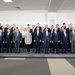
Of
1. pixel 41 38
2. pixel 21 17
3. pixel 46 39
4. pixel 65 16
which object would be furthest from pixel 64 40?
pixel 21 17

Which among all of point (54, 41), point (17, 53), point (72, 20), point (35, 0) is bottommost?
point (17, 53)

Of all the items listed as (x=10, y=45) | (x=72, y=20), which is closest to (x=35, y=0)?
(x=10, y=45)

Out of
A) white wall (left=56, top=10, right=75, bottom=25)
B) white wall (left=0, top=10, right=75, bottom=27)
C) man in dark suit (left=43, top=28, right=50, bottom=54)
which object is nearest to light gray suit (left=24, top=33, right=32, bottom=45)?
man in dark suit (left=43, top=28, right=50, bottom=54)

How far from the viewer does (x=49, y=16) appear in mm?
18906

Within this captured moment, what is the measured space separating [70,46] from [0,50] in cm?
525

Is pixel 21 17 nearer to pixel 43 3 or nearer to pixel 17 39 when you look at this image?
pixel 43 3

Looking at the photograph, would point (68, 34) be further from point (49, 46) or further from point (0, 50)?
point (0, 50)

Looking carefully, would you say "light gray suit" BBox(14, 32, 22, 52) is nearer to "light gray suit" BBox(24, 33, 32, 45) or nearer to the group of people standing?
the group of people standing

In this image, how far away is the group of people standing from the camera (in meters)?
12.7

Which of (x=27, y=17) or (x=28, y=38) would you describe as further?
(x=27, y=17)

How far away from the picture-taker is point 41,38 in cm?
1298

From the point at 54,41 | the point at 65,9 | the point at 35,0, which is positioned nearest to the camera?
the point at 54,41

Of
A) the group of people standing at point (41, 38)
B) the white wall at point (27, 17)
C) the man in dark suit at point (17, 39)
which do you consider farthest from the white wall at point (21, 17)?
the man in dark suit at point (17, 39)

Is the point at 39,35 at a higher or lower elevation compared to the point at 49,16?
lower
